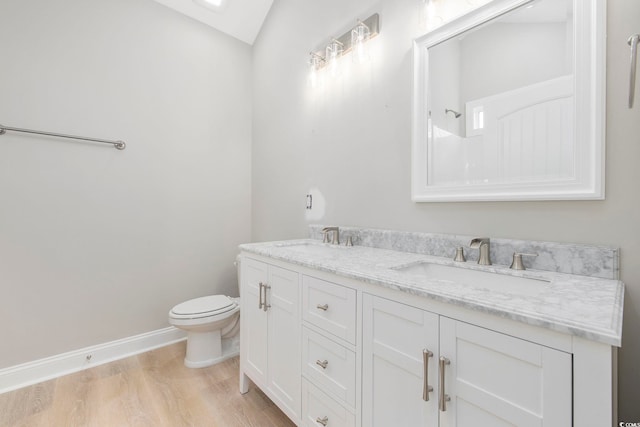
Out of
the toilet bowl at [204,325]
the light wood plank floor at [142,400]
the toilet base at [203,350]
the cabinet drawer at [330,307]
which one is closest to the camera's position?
the cabinet drawer at [330,307]

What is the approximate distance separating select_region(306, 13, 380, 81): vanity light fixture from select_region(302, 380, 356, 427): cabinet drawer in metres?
1.71

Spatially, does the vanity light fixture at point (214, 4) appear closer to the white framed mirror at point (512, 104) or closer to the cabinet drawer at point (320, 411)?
the white framed mirror at point (512, 104)

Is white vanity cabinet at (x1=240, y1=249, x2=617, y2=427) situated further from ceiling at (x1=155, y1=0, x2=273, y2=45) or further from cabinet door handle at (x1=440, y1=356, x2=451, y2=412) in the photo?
ceiling at (x1=155, y1=0, x2=273, y2=45)

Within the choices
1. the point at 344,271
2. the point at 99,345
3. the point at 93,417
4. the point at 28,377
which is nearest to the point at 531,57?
the point at 344,271

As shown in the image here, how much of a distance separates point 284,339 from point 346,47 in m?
1.68

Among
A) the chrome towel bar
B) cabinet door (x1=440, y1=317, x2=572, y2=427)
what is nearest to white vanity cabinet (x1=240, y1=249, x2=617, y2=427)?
cabinet door (x1=440, y1=317, x2=572, y2=427)

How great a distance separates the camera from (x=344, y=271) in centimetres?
100

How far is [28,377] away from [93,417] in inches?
26.7

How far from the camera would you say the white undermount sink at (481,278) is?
923mm

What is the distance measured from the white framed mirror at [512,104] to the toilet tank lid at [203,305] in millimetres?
1495

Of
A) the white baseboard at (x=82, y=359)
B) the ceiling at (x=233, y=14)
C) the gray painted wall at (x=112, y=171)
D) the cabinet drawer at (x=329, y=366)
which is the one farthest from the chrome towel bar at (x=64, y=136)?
the cabinet drawer at (x=329, y=366)

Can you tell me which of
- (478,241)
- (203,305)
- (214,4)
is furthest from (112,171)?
(478,241)

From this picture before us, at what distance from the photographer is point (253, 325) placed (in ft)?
5.09

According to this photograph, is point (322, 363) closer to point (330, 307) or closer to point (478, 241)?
point (330, 307)
